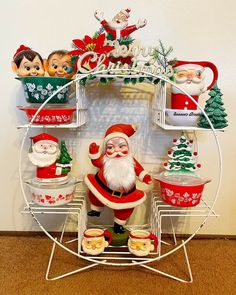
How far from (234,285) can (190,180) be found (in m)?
0.32

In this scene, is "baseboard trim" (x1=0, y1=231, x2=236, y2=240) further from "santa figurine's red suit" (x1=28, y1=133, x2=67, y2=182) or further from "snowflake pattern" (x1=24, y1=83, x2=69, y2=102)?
"snowflake pattern" (x1=24, y1=83, x2=69, y2=102)

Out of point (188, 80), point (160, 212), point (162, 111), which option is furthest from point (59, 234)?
point (188, 80)

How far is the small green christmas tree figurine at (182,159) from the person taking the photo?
0.93 metres

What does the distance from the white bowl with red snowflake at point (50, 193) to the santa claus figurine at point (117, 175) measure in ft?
0.25

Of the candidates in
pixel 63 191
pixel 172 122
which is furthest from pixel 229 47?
pixel 63 191

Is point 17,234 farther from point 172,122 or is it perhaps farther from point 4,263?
point 172,122

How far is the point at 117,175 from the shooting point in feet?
2.98

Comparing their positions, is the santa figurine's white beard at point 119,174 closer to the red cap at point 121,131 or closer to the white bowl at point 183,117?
the red cap at point 121,131

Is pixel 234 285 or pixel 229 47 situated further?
pixel 229 47

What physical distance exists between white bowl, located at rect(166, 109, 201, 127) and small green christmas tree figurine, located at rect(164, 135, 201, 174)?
7cm

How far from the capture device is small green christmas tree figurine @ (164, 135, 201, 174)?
36.7 inches

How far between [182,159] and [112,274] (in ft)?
1.29

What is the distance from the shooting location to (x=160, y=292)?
85 cm

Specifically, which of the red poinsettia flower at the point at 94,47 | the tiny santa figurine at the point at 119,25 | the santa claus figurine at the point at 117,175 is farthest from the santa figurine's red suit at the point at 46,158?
the tiny santa figurine at the point at 119,25
